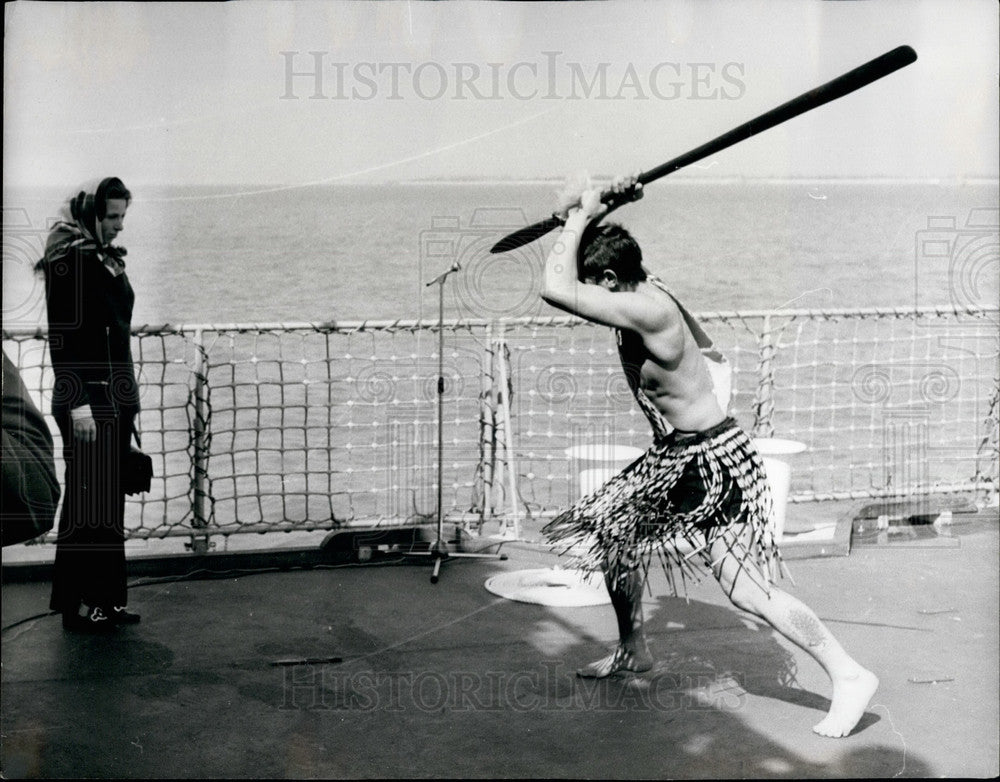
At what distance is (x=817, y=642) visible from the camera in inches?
144

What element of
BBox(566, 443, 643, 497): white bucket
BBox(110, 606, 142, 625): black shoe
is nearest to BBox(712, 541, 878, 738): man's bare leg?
BBox(566, 443, 643, 497): white bucket

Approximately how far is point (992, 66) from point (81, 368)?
325cm

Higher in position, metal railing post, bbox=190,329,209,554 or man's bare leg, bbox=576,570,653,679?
metal railing post, bbox=190,329,209,554

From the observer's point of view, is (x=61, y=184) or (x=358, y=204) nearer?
(x=61, y=184)

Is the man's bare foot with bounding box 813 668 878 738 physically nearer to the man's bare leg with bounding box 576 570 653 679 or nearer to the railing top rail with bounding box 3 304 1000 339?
the man's bare leg with bounding box 576 570 653 679

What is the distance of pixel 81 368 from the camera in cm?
427

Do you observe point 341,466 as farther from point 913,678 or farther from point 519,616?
point 913,678

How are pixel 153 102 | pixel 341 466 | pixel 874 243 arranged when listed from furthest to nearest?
pixel 874 243 < pixel 153 102 < pixel 341 466

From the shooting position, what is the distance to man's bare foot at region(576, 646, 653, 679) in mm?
4168

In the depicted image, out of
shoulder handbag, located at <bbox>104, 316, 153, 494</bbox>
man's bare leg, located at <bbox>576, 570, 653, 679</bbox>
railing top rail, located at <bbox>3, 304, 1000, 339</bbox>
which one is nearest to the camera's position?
man's bare leg, located at <bbox>576, 570, 653, 679</bbox>

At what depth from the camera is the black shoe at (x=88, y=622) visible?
4.63 metres

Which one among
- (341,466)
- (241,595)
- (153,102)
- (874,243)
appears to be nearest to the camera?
(241,595)

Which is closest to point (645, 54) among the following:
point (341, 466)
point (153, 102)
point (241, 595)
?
point (241, 595)

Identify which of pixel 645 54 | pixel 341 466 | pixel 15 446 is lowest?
pixel 341 466
